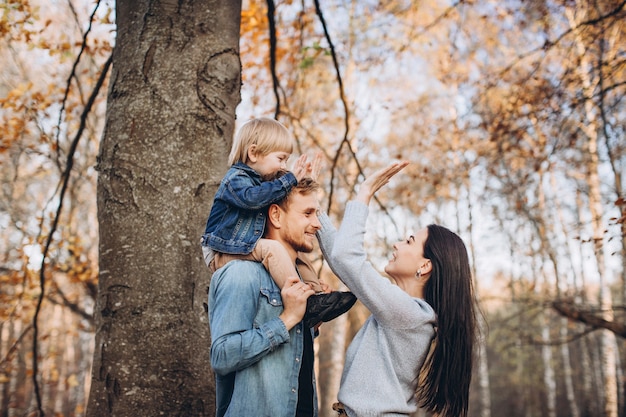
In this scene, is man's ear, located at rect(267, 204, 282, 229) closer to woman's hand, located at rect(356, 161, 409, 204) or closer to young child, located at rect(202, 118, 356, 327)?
young child, located at rect(202, 118, 356, 327)

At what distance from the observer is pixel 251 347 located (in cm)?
166

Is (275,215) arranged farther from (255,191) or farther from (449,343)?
(449,343)

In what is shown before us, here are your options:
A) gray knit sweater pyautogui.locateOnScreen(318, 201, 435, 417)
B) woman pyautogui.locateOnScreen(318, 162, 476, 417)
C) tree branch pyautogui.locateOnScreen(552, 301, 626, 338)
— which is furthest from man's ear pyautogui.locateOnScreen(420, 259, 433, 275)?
tree branch pyautogui.locateOnScreen(552, 301, 626, 338)

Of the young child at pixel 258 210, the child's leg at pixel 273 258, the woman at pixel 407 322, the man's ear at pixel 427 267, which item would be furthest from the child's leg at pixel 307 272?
the man's ear at pixel 427 267

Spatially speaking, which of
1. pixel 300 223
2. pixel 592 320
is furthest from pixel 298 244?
pixel 592 320

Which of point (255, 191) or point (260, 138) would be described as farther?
point (260, 138)

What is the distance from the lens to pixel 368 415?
197cm

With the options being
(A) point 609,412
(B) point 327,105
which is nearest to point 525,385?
(A) point 609,412

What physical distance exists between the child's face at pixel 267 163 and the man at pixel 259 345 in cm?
54

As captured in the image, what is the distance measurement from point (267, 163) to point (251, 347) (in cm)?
97

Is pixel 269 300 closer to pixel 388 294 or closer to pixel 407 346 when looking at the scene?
pixel 388 294

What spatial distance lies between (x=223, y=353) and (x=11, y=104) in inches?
223

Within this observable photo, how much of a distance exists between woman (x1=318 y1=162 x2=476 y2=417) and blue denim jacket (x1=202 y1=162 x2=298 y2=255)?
0.32 m

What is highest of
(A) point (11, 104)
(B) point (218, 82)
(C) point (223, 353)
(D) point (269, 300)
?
(A) point (11, 104)
